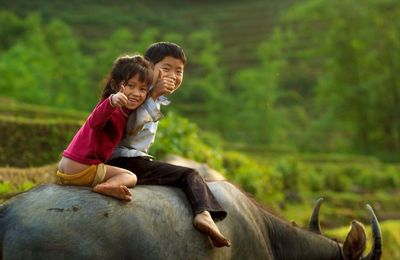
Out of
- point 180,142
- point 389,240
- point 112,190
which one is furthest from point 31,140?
point 112,190

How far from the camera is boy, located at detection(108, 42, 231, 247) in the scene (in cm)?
389

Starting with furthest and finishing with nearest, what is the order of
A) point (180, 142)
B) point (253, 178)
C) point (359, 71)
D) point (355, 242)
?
point (359, 71)
point (253, 178)
point (180, 142)
point (355, 242)

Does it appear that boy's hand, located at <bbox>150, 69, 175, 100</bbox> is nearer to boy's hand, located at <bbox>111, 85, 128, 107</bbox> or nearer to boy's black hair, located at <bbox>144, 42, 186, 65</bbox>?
boy's black hair, located at <bbox>144, 42, 186, 65</bbox>

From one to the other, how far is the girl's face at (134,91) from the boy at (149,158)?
142 mm

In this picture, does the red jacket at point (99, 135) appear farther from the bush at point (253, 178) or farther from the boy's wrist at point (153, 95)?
the bush at point (253, 178)

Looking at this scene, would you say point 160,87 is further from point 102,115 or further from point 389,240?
point 389,240

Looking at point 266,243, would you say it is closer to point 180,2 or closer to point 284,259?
point 284,259

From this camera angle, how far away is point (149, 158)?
13.3ft

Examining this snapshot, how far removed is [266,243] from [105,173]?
4.19ft

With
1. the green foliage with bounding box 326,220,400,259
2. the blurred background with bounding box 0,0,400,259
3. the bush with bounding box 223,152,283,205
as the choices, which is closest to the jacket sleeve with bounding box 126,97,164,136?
the blurred background with bounding box 0,0,400,259

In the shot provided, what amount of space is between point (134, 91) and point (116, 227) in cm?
76

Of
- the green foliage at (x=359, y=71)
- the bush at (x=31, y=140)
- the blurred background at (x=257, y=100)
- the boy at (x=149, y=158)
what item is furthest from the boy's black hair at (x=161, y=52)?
the green foliage at (x=359, y=71)

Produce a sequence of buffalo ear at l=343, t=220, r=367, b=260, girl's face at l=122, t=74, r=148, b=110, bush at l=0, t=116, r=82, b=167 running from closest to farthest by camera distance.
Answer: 1. girl's face at l=122, t=74, r=148, b=110
2. buffalo ear at l=343, t=220, r=367, b=260
3. bush at l=0, t=116, r=82, b=167

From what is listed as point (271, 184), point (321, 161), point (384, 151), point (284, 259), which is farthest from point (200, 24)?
point (284, 259)
